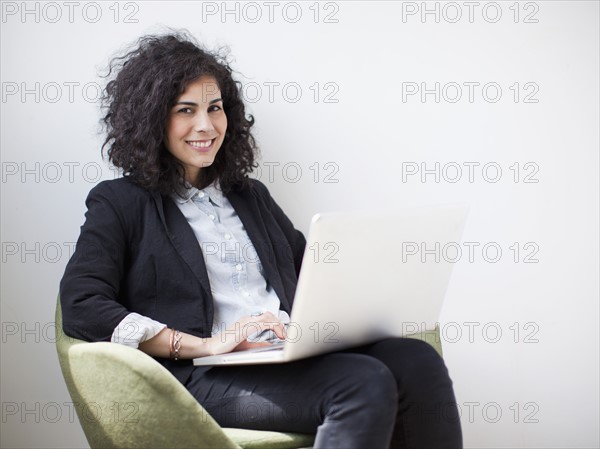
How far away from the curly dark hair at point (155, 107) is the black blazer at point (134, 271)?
6 cm

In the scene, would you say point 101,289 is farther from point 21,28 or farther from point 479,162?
point 479,162

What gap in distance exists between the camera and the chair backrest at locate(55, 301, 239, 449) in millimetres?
1510

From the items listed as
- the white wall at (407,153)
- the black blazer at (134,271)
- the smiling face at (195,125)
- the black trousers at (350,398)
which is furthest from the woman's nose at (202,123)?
the black trousers at (350,398)

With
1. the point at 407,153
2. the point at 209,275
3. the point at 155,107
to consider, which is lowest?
the point at 209,275

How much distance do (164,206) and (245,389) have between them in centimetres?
49

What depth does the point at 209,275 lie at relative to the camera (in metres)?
1.92

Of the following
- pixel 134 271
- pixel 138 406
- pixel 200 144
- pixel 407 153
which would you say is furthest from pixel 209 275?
pixel 407 153

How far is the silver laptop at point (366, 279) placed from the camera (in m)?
1.50

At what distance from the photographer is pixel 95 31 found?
2189mm

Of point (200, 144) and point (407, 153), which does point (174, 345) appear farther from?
point (407, 153)

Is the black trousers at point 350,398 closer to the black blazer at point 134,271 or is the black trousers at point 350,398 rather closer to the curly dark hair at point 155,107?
the black blazer at point 134,271

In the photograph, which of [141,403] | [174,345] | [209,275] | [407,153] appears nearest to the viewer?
[141,403]

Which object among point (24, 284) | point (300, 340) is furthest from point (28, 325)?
point (300, 340)

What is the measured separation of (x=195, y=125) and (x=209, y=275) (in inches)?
13.7
